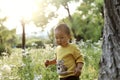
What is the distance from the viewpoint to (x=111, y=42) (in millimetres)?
4117

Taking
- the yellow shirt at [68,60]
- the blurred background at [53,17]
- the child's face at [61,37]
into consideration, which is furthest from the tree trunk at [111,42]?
the blurred background at [53,17]

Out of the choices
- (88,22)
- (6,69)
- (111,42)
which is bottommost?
(6,69)

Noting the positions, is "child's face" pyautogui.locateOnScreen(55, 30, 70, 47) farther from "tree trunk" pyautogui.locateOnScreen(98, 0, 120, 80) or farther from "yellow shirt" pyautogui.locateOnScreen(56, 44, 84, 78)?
"tree trunk" pyautogui.locateOnScreen(98, 0, 120, 80)

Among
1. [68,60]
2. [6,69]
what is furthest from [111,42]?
[6,69]

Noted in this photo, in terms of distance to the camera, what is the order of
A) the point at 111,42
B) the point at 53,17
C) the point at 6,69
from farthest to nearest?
the point at 53,17
the point at 6,69
the point at 111,42

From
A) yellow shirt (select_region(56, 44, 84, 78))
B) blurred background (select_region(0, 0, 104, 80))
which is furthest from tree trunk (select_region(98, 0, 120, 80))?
blurred background (select_region(0, 0, 104, 80))

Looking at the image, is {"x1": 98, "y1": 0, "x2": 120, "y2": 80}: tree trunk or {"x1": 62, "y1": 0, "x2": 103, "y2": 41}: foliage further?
{"x1": 62, "y1": 0, "x2": 103, "y2": 41}: foliage

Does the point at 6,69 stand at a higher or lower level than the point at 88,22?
lower

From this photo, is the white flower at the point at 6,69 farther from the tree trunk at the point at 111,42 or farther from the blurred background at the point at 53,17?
the blurred background at the point at 53,17

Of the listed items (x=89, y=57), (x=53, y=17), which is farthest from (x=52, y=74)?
(x=53, y=17)

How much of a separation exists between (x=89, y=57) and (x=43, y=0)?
121ft

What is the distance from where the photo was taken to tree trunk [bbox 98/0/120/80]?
160 inches

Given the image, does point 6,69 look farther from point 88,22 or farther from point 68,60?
point 88,22

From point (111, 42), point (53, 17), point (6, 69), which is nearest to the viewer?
point (111, 42)
